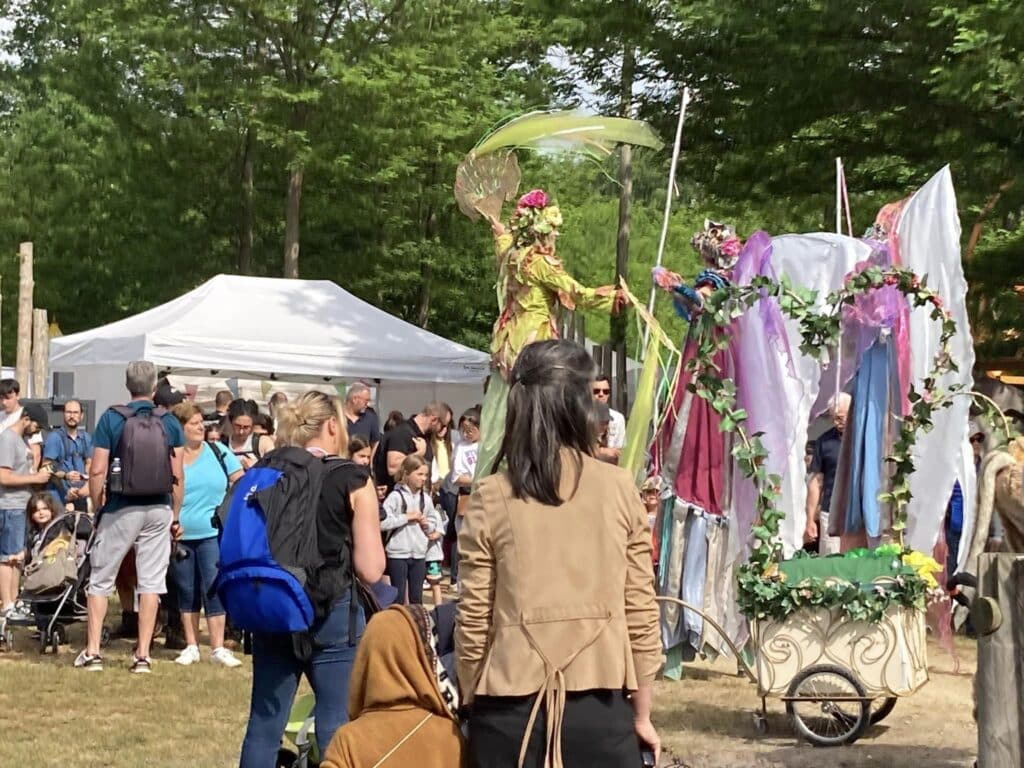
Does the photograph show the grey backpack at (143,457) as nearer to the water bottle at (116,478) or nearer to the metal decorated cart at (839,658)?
the water bottle at (116,478)

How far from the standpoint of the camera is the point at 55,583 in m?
9.82

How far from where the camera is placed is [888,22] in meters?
15.4

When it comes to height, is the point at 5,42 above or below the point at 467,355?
above

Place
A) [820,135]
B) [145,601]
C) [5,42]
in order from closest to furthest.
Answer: [145,601]
[820,135]
[5,42]

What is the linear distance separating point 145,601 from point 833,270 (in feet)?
15.1

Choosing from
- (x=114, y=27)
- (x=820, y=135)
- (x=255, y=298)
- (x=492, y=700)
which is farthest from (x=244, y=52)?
(x=492, y=700)

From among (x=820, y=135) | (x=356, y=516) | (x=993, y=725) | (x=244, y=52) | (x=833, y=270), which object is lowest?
(x=993, y=725)

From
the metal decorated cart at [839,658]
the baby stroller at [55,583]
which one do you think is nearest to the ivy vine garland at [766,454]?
the metal decorated cart at [839,658]

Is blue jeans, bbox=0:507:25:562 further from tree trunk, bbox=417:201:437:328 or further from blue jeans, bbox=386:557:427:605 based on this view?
tree trunk, bbox=417:201:437:328

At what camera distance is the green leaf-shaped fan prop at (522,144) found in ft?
31.1

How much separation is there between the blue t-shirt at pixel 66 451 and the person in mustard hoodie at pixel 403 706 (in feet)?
29.4

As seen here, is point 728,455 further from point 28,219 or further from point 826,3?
point 28,219

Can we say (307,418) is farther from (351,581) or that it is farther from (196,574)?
(196,574)

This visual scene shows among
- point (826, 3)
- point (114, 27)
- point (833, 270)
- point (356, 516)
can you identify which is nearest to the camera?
point (356, 516)
